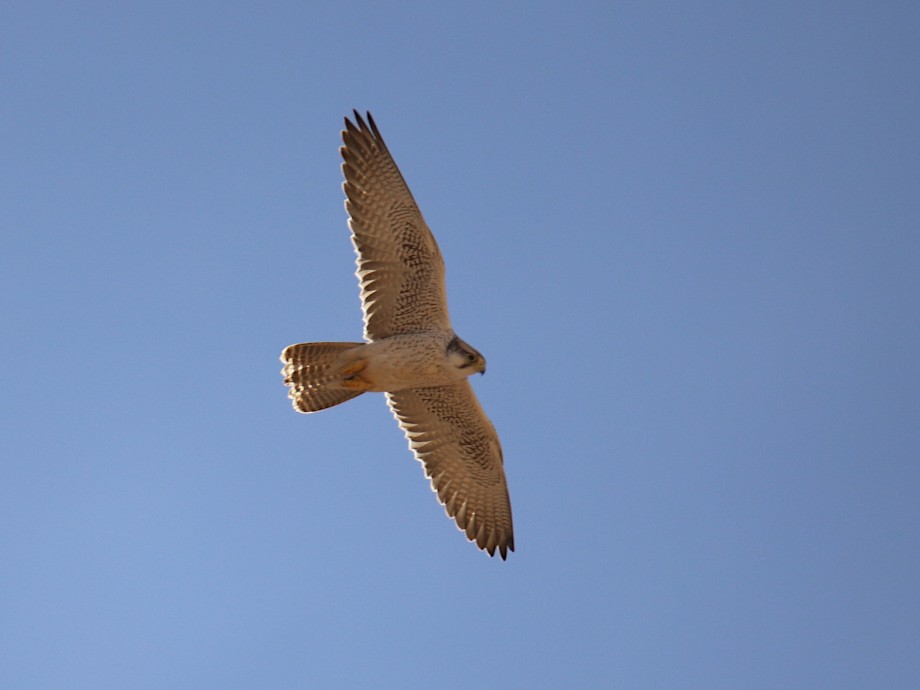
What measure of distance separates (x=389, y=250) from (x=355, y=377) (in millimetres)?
1130

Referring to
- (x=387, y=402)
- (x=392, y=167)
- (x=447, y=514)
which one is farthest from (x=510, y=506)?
(x=392, y=167)

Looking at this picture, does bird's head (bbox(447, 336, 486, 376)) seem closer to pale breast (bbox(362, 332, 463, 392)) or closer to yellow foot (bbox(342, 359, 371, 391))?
pale breast (bbox(362, 332, 463, 392))

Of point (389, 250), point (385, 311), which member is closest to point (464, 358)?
point (385, 311)

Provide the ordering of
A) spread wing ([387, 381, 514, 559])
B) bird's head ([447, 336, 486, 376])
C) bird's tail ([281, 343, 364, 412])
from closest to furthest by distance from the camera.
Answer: bird's head ([447, 336, 486, 376]) → bird's tail ([281, 343, 364, 412]) → spread wing ([387, 381, 514, 559])

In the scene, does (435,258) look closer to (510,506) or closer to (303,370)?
(303,370)

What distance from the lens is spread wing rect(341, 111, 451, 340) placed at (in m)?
9.83

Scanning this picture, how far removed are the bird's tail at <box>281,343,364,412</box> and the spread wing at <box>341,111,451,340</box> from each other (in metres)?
0.38

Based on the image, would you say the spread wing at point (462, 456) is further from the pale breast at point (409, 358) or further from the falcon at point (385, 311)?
the pale breast at point (409, 358)

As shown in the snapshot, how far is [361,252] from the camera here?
32.5 feet

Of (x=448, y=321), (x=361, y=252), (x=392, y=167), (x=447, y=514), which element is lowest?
(x=447, y=514)

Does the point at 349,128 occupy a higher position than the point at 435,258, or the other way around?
the point at 349,128

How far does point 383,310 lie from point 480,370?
992 millimetres

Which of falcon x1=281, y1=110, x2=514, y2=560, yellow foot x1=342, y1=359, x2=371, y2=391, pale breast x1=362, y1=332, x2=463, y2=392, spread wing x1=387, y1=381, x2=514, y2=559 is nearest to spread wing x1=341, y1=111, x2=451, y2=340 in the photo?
falcon x1=281, y1=110, x2=514, y2=560

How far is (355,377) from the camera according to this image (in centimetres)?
990
